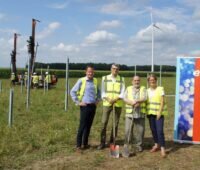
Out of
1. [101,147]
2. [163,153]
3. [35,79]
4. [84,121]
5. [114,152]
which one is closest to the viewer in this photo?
[114,152]

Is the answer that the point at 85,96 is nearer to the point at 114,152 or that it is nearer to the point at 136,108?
the point at 136,108

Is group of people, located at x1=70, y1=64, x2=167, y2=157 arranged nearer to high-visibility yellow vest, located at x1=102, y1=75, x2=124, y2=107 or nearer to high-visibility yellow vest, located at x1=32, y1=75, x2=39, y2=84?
high-visibility yellow vest, located at x1=102, y1=75, x2=124, y2=107

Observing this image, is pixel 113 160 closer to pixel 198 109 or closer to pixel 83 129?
pixel 83 129

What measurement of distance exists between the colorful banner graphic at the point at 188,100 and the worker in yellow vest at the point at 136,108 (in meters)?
1.21

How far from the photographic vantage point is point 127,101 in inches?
327

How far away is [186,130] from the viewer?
369 inches

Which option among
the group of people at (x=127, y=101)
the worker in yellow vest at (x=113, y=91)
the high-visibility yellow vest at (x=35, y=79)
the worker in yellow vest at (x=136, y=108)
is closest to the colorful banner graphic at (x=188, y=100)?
the group of people at (x=127, y=101)

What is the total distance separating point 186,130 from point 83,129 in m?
2.41

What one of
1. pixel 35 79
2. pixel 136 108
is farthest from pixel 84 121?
pixel 35 79

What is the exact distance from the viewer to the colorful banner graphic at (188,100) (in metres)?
9.11

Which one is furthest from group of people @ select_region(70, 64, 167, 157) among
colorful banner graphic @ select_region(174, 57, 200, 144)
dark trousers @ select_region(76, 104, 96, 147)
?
colorful banner graphic @ select_region(174, 57, 200, 144)

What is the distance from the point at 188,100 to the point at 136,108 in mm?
1519

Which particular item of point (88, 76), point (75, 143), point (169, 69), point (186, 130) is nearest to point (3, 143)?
point (75, 143)

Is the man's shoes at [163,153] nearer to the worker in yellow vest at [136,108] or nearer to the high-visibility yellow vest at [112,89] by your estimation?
the worker in yellow vest at [136,108]
